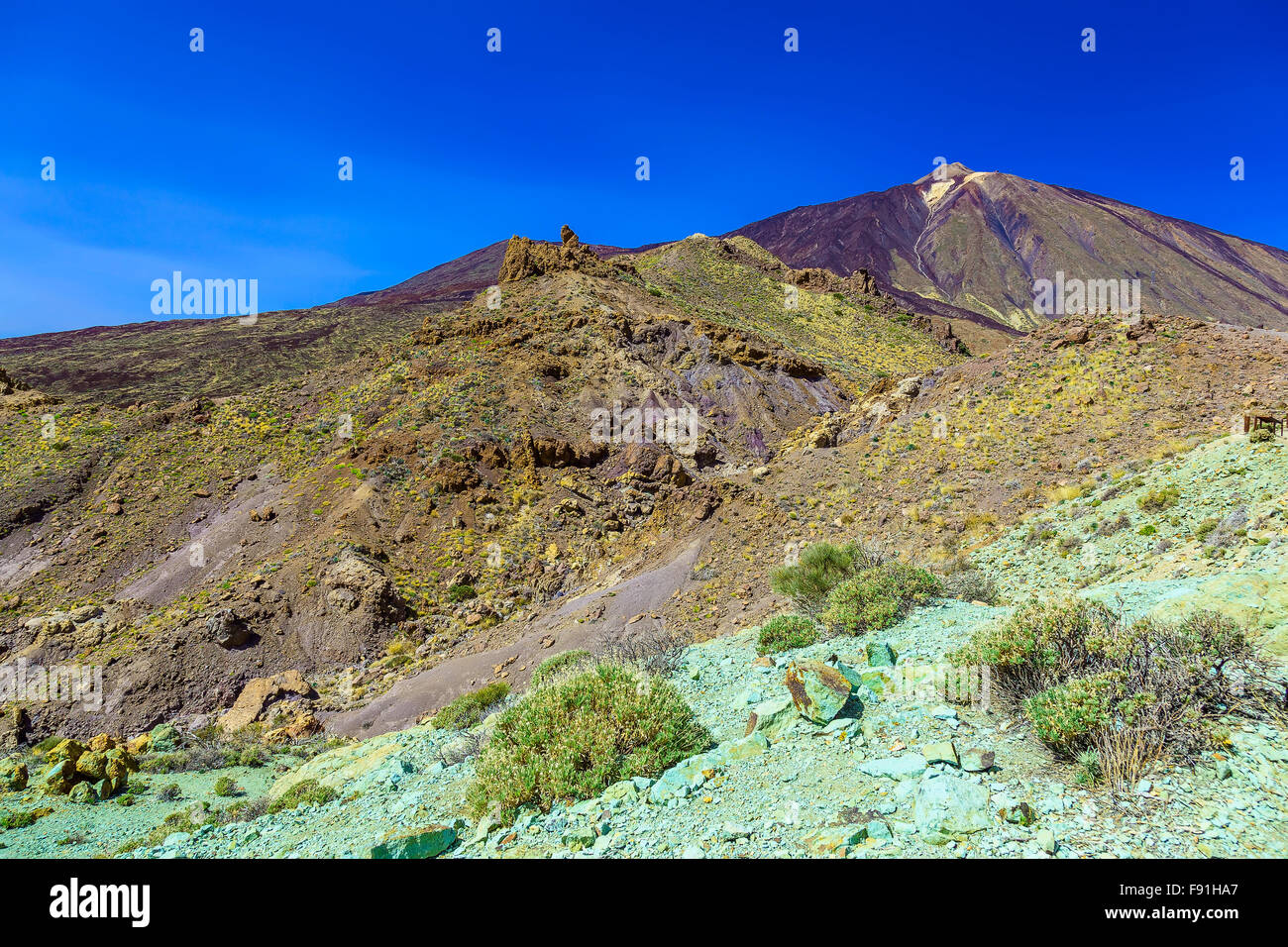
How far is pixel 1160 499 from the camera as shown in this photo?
26.3 feet

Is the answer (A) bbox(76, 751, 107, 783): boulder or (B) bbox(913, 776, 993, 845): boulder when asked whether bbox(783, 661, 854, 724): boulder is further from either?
(A) bbox(76, 751, 107, 783): boulder

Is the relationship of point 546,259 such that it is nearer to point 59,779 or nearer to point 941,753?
point 59,779

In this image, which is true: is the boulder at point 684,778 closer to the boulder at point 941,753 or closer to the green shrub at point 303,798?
the boulder at point 941,753

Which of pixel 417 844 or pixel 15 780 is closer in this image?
pixel 417 844

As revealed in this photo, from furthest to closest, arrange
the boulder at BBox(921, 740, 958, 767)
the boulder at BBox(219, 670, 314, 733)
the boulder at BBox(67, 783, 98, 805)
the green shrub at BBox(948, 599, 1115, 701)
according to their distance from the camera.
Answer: the boulder at BBox(219, 670, 314, 733) → the boulder at BBox(67, 783, 98, 805) → the green shrub at BBox(948, 599, 1115, 701) → the boulder at BBox(921, 740, 958, 767)

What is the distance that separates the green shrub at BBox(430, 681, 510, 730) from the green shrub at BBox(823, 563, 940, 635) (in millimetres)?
4887

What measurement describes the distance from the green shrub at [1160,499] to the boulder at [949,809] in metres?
7.15

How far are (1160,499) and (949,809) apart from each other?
24.6ft

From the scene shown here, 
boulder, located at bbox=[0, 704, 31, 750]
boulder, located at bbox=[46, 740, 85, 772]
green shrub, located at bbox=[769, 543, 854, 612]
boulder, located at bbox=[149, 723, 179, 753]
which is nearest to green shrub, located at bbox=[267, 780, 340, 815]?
boulder, located at bbox=[46, 740, 85, 772]

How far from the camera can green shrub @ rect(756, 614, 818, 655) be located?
672 centimetres

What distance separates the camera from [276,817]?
5637mm

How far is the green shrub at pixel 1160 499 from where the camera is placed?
7.96 m

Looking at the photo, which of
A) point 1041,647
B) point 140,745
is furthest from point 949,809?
point 140,745

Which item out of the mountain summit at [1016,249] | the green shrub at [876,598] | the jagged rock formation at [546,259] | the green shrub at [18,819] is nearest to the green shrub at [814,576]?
the green shrub at [876,598]
